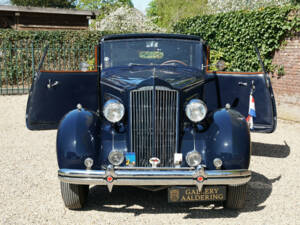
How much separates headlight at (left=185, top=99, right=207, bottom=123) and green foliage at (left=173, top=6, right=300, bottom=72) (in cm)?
602

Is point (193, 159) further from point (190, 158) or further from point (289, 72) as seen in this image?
point (289, 72)

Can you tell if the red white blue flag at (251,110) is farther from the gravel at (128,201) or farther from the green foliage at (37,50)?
the green foliage at (37,50)

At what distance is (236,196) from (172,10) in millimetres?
38536

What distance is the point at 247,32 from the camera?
31.2ft

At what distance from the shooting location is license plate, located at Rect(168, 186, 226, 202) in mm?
3305

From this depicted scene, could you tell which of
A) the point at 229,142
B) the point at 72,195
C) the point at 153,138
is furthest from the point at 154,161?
the point at 72,195

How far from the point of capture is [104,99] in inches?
173

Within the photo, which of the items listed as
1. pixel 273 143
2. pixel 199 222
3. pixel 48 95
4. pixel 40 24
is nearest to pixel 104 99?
pixel 48 95

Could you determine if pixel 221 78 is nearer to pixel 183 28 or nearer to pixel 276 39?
pixel 276 39

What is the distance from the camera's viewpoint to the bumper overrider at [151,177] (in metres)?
3.14

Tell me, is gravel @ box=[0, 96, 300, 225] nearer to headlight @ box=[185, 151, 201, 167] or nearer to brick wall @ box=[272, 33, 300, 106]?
headlight @ box=[185, 151, 201, 167]

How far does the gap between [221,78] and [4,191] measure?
10.4 feet

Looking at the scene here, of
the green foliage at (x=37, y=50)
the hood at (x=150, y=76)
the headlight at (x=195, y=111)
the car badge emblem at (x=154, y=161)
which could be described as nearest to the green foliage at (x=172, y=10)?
the green foliage at (x=37, y=50)

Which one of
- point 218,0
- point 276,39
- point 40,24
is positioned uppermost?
point 218,0
